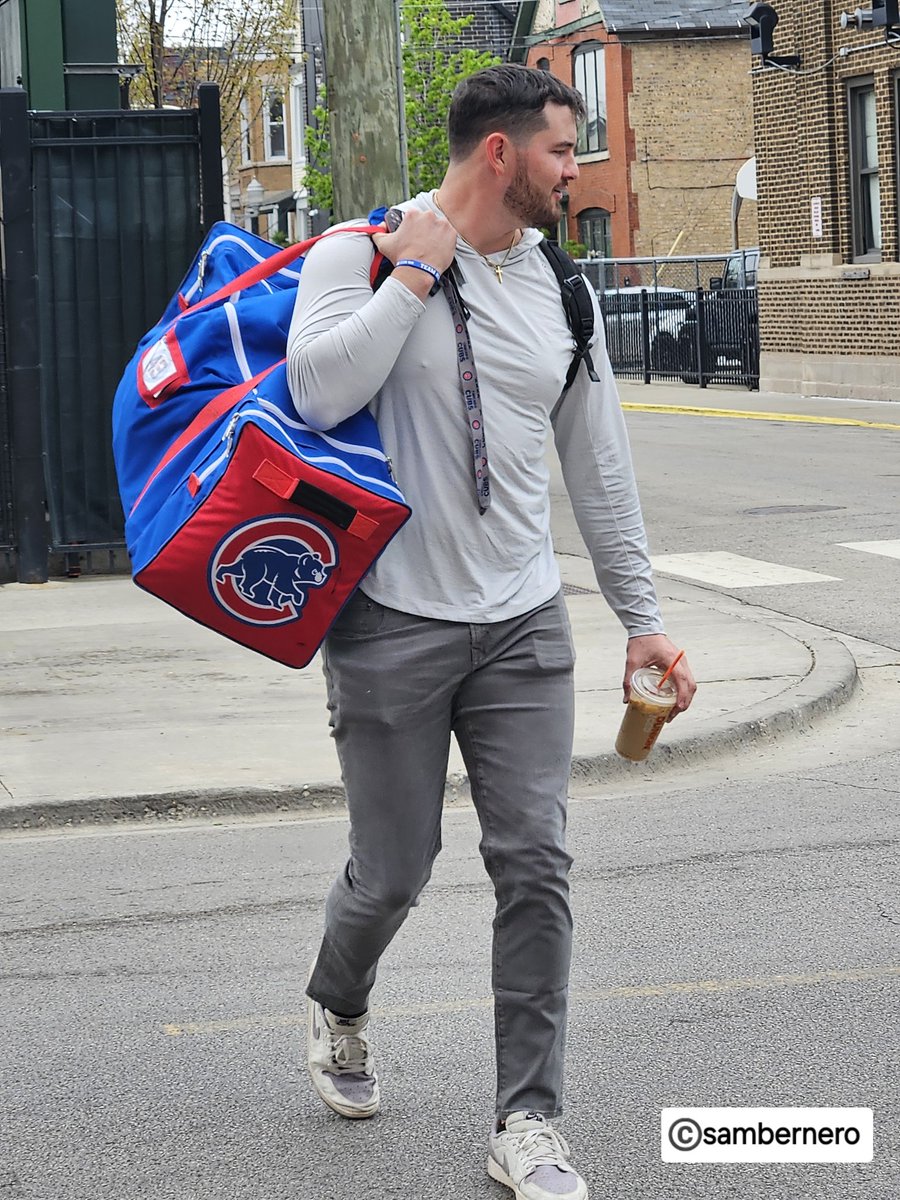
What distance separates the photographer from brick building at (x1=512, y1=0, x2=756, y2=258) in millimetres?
44469

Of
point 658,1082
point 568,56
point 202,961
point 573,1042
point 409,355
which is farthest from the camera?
point 568,56

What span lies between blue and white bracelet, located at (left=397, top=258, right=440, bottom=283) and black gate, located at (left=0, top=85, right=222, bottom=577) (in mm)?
7857

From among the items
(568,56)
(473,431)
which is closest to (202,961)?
(473,431)

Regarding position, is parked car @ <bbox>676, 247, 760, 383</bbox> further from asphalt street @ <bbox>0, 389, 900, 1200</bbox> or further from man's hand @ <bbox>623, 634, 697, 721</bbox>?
man's hand @ <bbox>623, 634, 697, 721</bbox>

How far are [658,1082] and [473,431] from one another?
1584 millimetres

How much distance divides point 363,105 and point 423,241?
612 cm

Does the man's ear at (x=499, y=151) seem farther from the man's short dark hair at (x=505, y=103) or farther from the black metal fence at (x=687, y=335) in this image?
the black metal fence at (x=687, y=335)

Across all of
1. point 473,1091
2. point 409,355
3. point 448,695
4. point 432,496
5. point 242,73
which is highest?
point 242,73

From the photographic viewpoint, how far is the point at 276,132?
2339 inches

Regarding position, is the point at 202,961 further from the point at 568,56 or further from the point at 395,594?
the point at 568,56

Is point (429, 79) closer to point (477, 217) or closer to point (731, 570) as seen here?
point (731, 570)

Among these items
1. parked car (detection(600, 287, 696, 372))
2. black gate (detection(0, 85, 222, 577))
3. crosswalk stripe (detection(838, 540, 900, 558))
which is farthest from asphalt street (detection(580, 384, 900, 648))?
parked car (detection(600, 287, 696, 372))

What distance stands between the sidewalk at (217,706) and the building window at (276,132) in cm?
4919

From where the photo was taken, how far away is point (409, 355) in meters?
3.45
